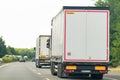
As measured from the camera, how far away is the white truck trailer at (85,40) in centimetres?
2648

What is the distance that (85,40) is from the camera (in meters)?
26.5

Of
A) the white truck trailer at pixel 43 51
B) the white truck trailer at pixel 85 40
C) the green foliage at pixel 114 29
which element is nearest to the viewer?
the white truck trailer at pixel 85 40

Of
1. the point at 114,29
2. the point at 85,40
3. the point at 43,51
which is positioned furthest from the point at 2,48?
the point at 85,40

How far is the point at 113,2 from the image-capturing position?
71.2 meters

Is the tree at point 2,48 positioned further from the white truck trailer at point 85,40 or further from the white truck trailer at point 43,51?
the white truck trailer at point 85,40

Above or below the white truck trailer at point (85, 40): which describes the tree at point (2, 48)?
above

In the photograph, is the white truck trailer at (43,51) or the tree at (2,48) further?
the tree at (2,48)

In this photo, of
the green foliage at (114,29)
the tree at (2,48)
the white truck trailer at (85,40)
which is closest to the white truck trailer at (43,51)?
the green foliage at (114,29)

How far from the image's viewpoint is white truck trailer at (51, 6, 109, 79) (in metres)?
26.5

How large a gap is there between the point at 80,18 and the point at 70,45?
1.58 meters

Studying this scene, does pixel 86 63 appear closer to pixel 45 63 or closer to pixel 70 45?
pixel 70 45

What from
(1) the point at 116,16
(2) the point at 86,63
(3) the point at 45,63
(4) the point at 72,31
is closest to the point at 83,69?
(2) the point at 86,63

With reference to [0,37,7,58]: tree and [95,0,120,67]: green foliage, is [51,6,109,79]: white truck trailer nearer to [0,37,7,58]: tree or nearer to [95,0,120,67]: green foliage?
[95,0,120,67]: green foliage

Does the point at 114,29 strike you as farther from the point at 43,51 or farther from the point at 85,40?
the point at 85,40
